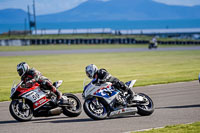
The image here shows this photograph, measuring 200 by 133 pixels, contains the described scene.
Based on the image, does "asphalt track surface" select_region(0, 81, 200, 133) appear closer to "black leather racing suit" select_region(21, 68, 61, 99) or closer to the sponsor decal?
the sponsor decal

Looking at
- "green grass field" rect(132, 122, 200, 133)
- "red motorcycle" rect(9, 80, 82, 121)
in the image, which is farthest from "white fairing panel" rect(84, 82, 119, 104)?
"green grass field" rect(132, 122, 200, 133)

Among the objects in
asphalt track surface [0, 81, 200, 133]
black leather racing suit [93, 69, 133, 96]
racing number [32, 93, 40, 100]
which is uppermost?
black leather racing suit [93, 69, 133, 96]

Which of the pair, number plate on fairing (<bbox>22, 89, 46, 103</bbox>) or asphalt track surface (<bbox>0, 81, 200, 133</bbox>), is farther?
number plate on fairing (<bbox>22, 89, 46, 103</bbox>)

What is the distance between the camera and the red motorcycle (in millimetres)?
10211

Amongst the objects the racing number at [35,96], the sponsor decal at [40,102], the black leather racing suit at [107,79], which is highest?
the black leather racing suit at [107,79]

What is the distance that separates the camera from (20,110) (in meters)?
10.3

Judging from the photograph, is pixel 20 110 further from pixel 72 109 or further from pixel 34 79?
pixel 72 109

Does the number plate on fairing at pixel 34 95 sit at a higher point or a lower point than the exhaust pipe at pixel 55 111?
higher

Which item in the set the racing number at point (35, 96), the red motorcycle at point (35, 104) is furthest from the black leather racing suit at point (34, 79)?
the racing number at point (35, 96)

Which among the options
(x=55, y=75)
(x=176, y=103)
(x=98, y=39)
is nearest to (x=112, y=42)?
(x=98, y=39)

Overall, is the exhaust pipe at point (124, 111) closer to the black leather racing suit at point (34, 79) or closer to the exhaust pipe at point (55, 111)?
the exhaust pipe at point (55, 111)

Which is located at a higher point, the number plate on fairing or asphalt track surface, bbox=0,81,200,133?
the number plate on fairing

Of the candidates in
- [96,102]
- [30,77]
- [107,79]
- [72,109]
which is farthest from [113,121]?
[30,77]

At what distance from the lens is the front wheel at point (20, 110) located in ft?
33.2
